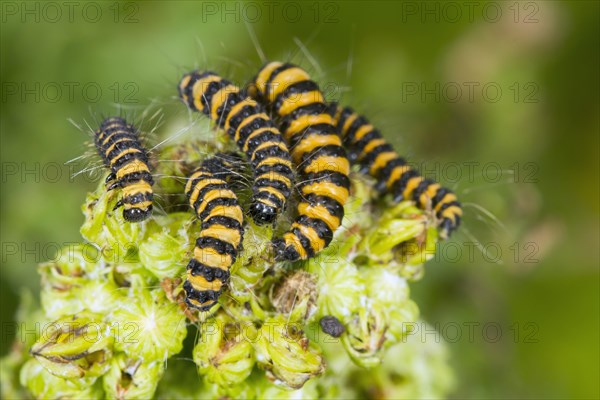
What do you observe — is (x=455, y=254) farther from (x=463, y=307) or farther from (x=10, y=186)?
(x=10, y=186)

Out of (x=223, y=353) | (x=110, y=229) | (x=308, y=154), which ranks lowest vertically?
(x=223, y=353)

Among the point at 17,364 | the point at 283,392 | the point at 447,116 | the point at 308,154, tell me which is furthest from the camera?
the point at 447,116

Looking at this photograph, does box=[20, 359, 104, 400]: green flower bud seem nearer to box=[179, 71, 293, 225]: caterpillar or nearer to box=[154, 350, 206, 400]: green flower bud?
box=[154, 350, 206, 400]: green flower bud

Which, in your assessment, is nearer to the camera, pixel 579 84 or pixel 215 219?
pixel 215 219

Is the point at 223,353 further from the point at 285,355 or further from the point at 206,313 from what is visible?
the point at 285,355

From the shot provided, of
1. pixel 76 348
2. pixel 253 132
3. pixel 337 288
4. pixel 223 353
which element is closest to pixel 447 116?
pixel 253 132

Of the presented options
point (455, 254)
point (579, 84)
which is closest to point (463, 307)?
point (455, 254)
